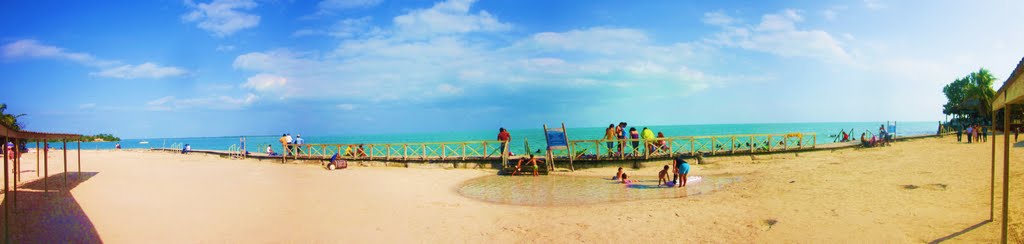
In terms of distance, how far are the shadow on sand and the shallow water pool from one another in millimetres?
8454

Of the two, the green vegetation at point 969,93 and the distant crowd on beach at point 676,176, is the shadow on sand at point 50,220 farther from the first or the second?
the green vegetation at point 969,93

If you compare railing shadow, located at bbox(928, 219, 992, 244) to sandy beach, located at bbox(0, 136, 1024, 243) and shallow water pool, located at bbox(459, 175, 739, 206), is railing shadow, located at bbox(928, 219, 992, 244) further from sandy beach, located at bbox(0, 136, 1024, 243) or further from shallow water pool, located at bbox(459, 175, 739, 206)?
shallow water pool, located at bbox(459, 175, 739, 206)

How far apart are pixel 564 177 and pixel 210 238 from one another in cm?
1264

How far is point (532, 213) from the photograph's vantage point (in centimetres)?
1088

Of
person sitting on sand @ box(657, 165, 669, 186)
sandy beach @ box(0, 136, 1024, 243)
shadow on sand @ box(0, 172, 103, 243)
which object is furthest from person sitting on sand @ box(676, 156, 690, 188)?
shadow on sand @ box(0, 172, 103, 243)

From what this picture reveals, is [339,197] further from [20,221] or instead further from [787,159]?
[787,159]

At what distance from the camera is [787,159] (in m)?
22.1

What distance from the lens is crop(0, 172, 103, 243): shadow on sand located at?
819 cm

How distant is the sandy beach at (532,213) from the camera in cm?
815

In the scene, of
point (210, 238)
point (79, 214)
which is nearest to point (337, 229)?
point (210, 238)

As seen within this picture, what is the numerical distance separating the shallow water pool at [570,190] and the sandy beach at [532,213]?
0.72 metres

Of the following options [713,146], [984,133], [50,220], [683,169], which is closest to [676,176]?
[683,169]

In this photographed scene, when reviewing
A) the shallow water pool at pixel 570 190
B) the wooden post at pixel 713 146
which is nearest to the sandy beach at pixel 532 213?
the shallow water pool at pixel 570 190

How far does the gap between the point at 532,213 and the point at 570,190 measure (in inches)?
166
